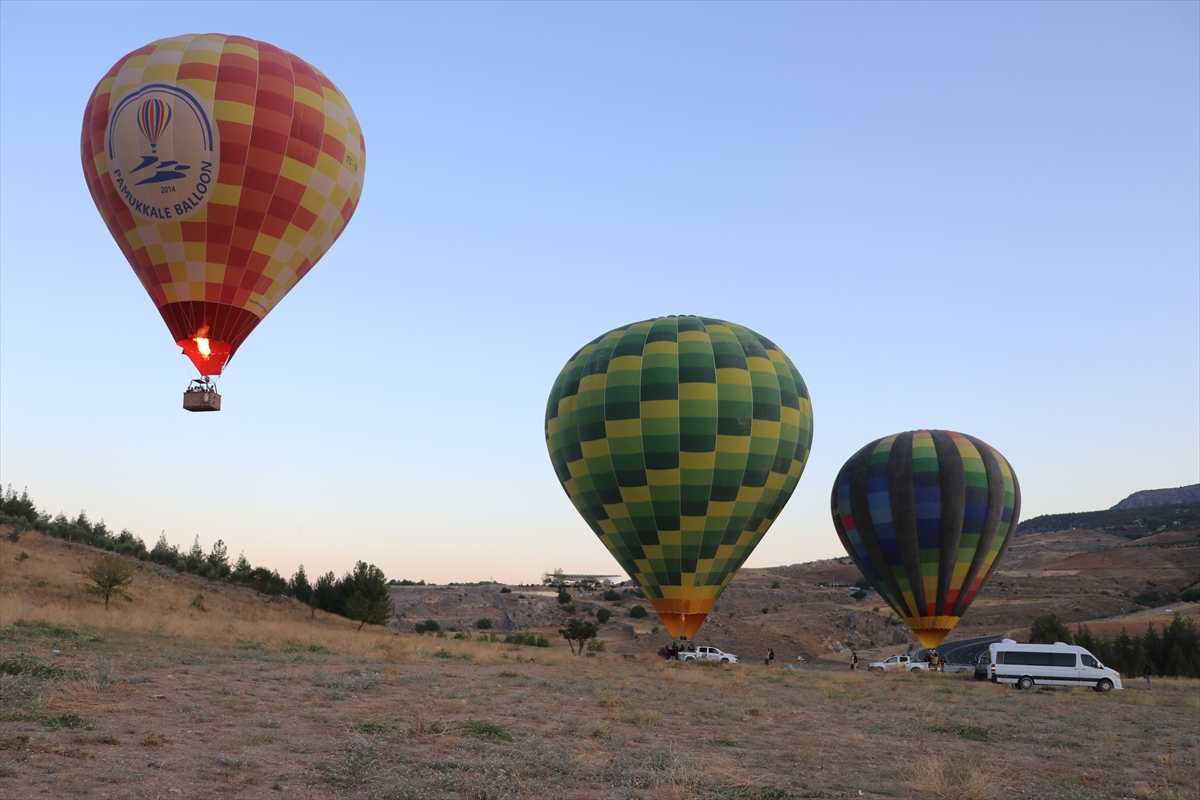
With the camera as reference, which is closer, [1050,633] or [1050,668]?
[1050,668]

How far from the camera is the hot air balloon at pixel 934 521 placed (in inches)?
1416

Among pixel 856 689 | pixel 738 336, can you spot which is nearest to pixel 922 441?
pixel 738 336

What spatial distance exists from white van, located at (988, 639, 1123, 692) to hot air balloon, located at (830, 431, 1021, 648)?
5.19 metres

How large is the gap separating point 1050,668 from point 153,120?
32368 mm

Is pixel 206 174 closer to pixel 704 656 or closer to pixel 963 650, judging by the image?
pixel 704 656

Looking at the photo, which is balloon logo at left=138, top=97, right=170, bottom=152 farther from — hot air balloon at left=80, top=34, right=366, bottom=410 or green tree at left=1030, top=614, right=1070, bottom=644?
green tree at left=1030, top=614, right=1070, bottom=644

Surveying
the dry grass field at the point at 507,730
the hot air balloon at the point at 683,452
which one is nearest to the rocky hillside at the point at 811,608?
the hot air balloon at the point at 683,452

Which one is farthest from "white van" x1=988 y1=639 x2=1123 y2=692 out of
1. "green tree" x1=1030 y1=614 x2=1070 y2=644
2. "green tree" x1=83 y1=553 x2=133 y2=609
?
"green tree" x1=83 y1=553 x2=133 y2=609

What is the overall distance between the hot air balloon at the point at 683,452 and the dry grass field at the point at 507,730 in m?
4.47

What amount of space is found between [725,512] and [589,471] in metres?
5.19

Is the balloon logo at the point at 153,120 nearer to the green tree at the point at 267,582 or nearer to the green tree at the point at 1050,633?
the green tree at the point at 267,582

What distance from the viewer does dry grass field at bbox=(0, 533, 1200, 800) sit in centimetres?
1105

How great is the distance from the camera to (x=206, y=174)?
22.8 meters

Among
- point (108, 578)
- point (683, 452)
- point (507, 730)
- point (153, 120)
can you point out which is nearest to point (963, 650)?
point (683, 452)
